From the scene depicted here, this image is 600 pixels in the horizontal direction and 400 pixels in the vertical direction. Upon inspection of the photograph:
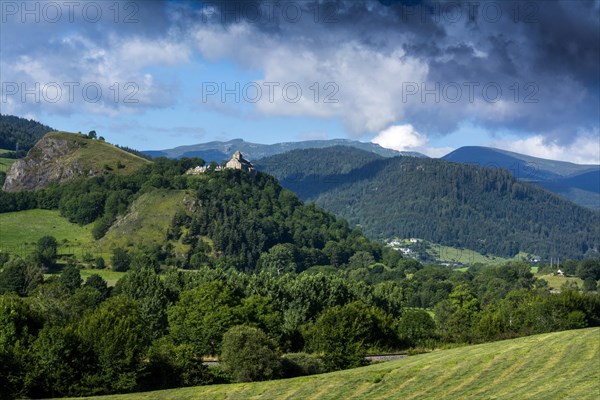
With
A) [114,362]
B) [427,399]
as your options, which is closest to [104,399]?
[114,362]

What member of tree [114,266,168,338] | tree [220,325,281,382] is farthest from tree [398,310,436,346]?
tree [220,325,281,382]

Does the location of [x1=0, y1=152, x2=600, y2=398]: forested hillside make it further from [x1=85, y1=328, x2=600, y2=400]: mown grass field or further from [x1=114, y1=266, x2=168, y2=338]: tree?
[x1=85, y1=328, x2=600, y2=400]: mown grass field

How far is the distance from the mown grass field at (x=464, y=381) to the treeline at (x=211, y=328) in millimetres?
7133

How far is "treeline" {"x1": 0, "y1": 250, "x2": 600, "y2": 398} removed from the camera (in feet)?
245

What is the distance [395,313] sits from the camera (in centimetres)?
15250

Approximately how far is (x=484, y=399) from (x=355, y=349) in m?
40.7

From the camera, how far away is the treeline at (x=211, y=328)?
74688mm

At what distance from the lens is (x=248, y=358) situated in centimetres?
7988

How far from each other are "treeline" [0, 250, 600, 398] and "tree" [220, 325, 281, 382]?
4.7 inches

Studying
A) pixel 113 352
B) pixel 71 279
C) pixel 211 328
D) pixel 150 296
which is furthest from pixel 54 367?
pixel 71 279

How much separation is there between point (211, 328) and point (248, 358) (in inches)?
919

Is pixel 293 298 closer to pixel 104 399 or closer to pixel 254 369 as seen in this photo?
pixel 254 369

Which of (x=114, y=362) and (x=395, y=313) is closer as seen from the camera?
(x=114, y=362)

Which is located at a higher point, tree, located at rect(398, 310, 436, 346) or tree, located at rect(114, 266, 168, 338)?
tree, located at rect(114, 266, 168, 338)
